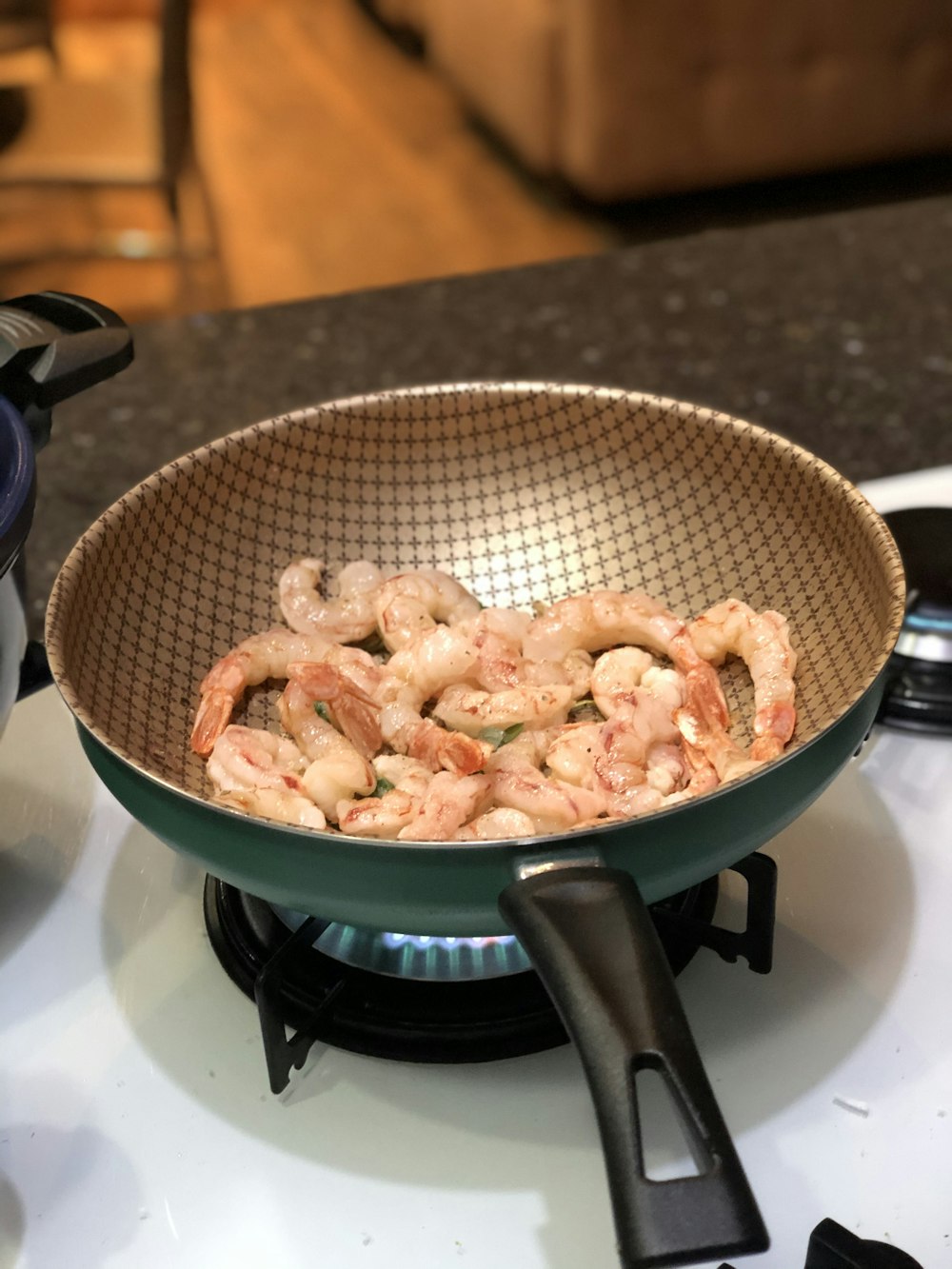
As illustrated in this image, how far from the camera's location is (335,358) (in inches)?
71.1

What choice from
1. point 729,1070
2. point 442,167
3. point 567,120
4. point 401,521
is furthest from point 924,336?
point 442,167

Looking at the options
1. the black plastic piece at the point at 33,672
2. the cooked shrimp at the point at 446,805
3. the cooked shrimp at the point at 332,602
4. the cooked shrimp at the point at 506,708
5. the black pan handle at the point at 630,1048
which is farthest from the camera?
the black plastic piece at the point at 33,672

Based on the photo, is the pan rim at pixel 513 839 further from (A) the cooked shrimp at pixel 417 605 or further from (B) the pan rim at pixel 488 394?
(A) the cooked shrimp at pixel 417 605

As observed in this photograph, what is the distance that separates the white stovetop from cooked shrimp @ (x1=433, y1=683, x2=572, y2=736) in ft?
0.58

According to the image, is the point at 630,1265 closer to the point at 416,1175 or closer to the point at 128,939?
the point at 416,1175

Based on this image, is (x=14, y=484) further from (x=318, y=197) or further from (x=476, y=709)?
(x=318, y=197)

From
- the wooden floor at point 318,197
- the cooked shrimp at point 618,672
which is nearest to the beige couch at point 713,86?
the wooden floor at point 318,197

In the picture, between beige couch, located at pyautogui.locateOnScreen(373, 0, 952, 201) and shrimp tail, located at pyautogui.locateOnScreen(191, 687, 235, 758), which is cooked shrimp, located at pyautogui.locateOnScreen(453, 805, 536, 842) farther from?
beige couch, located at pyautogui.locateOnScreen(373, 0, 952, 201)

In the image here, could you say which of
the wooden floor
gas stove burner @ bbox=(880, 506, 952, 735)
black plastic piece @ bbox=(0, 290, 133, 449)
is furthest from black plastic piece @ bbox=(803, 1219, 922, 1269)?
the wooden floor

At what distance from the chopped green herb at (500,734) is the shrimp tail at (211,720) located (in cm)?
18

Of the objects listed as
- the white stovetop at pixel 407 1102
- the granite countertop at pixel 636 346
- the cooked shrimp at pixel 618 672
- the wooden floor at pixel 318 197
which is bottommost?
the wooden floor at pixel 318 197

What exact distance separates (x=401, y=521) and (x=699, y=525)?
252 millimetres

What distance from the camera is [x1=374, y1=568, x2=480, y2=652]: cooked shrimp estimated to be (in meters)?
0.94

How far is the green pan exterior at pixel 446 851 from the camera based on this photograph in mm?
635
